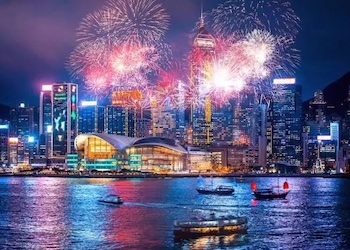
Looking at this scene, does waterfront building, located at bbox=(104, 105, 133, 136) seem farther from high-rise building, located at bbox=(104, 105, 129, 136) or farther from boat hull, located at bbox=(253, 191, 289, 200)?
boat hull, located at bbox=(253, 191, 289, 200)

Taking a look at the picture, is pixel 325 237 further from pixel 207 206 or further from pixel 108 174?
pixel 108 174

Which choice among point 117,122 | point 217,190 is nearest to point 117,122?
point 117,122

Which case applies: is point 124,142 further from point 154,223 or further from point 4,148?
point 154,223

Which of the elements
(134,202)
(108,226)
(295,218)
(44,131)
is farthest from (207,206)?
(44,131)

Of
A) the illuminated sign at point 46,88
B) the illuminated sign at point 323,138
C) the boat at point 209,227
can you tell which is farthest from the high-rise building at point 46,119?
the boat at point 209,227

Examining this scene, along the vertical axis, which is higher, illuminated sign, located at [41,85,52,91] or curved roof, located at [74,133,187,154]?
illuminated sign, located at [41,85,52,91]

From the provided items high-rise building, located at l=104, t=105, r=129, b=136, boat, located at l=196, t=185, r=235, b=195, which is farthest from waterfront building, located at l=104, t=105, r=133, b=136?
boat, located at l=196, t=185, r=235, b=195
